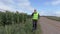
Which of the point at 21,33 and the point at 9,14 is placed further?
the point at 9,14

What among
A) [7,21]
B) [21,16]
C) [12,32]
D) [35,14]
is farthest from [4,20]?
[12,32]

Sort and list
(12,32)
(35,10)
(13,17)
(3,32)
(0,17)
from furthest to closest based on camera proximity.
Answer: (13,17) < (0,17) < (35,10) < (12,32) < (3,32)

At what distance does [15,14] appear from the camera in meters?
33.2

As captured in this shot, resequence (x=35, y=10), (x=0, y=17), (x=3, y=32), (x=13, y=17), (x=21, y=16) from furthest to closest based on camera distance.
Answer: (x=21, y=16) → (x=13, y=17) → (x=0, y=17) → (x=35, y=10) → (x=3, y=32)

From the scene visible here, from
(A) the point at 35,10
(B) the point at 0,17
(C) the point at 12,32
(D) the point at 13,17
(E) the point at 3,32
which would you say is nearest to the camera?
(E) the point at 3,32

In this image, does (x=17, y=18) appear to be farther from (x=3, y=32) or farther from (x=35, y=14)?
(x=3, y=32)

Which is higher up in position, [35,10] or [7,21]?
[35,10]

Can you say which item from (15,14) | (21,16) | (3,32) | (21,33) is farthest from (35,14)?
(21,16)

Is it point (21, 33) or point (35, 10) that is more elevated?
point (35, 10)

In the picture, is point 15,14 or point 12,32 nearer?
point 12,32

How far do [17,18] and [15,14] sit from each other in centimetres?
83

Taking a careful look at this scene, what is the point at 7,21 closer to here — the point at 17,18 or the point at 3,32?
the point at 17,18

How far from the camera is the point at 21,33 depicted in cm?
1302

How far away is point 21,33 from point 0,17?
58.1 ft
